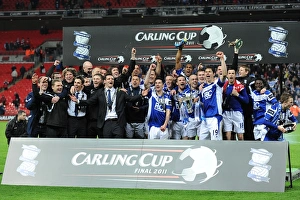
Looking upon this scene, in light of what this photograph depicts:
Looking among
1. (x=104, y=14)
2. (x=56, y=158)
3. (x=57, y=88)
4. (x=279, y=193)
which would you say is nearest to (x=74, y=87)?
(x=57, y=88)

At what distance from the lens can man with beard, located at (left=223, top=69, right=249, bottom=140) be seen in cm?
1085

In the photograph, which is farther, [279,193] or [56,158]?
[56,158]

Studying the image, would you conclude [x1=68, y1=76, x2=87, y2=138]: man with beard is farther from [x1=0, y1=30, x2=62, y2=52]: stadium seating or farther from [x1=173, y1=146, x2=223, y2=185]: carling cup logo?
[x1=0, y1=30, x2=62, y2=52]: stadium seating

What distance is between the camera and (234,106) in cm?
1124

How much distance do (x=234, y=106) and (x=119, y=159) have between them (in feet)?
9.32

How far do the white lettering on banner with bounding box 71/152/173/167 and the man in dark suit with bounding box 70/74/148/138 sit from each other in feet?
4.51

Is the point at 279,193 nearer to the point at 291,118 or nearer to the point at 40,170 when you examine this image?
the point at 291,118

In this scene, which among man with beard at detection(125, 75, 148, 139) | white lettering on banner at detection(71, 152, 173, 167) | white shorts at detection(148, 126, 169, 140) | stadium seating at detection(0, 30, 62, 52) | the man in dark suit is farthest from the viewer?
stadium seating at detection(0, 30, 62, 52)

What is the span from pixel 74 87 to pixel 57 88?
41cm

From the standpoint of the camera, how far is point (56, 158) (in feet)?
32.1

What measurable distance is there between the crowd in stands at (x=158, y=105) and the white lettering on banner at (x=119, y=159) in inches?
54.3

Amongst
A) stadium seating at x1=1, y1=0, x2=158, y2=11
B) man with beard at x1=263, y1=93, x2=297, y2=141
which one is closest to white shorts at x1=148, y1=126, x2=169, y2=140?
man with beard at x1=263, y1=93, x2=297, y2=141

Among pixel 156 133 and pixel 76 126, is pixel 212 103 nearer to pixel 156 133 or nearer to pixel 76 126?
pixel 156 133

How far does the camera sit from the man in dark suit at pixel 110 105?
11.0 metres
